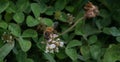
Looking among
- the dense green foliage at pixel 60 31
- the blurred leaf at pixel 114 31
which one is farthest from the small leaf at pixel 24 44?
the blurred leaf at pixel 114 31

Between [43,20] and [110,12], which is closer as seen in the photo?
[43,20]

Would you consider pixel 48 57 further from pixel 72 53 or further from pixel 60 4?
pixel 60 4

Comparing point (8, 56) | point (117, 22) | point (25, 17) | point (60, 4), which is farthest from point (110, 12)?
point (8, 56)

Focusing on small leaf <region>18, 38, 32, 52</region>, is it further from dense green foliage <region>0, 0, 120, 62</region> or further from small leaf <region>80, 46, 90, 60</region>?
small leaf <region>80, 46, 90, 60</region>

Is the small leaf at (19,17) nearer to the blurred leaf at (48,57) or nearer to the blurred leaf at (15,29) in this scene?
the blurred leaf at (15,29)

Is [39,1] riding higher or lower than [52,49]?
higher

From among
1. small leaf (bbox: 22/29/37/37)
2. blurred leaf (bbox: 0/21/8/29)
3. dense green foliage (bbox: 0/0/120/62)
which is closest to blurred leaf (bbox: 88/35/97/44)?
dense green foliage (bbox: 0/0/120/62)

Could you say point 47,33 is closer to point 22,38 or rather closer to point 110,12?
point 22,38
